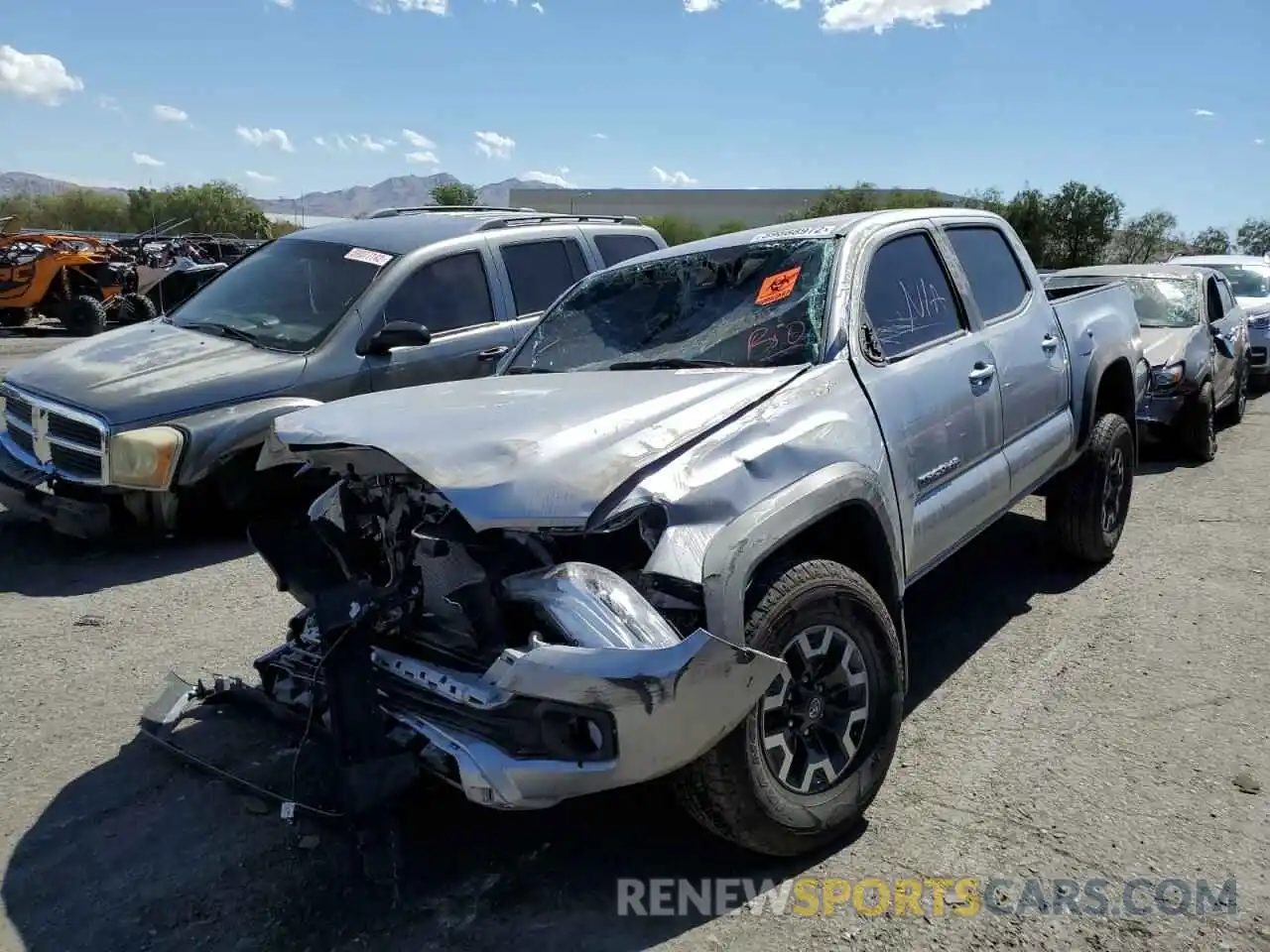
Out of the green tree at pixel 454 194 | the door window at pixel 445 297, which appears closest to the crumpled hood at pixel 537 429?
the door window at pixel 445 297

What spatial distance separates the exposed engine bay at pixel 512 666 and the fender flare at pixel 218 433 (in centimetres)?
280

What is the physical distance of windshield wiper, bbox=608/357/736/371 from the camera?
11.9 ft

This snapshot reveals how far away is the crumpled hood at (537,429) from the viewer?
265 centimetres

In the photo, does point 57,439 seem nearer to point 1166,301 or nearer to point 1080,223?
point 1166,301

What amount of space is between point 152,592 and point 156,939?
3011 millimetres

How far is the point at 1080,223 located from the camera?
4666 cm

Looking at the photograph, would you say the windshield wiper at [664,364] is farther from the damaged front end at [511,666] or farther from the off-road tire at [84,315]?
the off-road tire at [84,315]

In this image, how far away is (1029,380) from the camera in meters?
4.64

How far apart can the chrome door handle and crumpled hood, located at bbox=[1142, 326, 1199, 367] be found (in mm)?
4659

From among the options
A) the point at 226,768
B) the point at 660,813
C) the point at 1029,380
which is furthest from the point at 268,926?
the point at 1029,380

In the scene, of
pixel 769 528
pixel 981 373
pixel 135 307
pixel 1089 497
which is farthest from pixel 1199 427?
pixel 135 307

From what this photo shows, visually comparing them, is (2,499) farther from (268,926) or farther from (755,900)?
(755,900)

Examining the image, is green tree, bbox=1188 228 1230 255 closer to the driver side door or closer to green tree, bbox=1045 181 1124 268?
green tree, bbox=1045 181 1124 268
